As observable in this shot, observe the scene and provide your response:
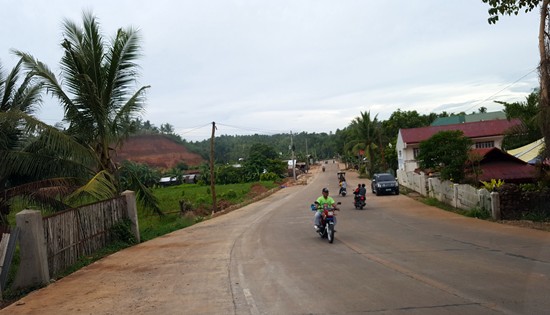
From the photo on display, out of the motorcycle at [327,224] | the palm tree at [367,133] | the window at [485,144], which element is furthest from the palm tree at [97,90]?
the palm tree at [367,133]

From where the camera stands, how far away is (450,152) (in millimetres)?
23547

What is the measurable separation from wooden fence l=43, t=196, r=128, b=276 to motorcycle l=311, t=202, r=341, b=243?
657 cm

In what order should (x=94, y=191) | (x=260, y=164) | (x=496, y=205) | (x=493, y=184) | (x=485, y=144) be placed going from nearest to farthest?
(x=94, y=191) → (x=496, y=205) → (x=493, y=184) → (x=485, y=144) → (x=260, y=164)

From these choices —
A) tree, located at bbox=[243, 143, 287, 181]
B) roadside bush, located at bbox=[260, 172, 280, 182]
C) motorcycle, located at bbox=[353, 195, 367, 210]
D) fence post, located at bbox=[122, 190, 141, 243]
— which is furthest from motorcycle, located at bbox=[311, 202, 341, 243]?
tree, located at bbox=[243, 143, 287, 181]

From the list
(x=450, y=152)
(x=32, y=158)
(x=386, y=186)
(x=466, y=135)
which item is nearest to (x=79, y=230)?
(x=32, y=158)

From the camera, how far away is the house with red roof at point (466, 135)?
47.9 meters

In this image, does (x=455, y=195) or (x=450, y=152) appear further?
(x=450, y=152)

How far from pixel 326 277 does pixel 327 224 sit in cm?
546

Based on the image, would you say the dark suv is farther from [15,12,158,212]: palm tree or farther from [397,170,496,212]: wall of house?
[15,12,158,212]: palm tree

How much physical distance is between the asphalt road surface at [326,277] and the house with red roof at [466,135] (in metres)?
34.8

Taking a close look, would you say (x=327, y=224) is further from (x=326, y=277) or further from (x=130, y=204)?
(x=130, y=204)

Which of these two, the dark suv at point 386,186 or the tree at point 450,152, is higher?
the tree at point 450,152

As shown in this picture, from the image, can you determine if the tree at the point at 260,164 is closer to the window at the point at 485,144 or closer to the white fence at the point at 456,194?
the window at the point at 485,144

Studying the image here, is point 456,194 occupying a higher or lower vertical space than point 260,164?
lower
